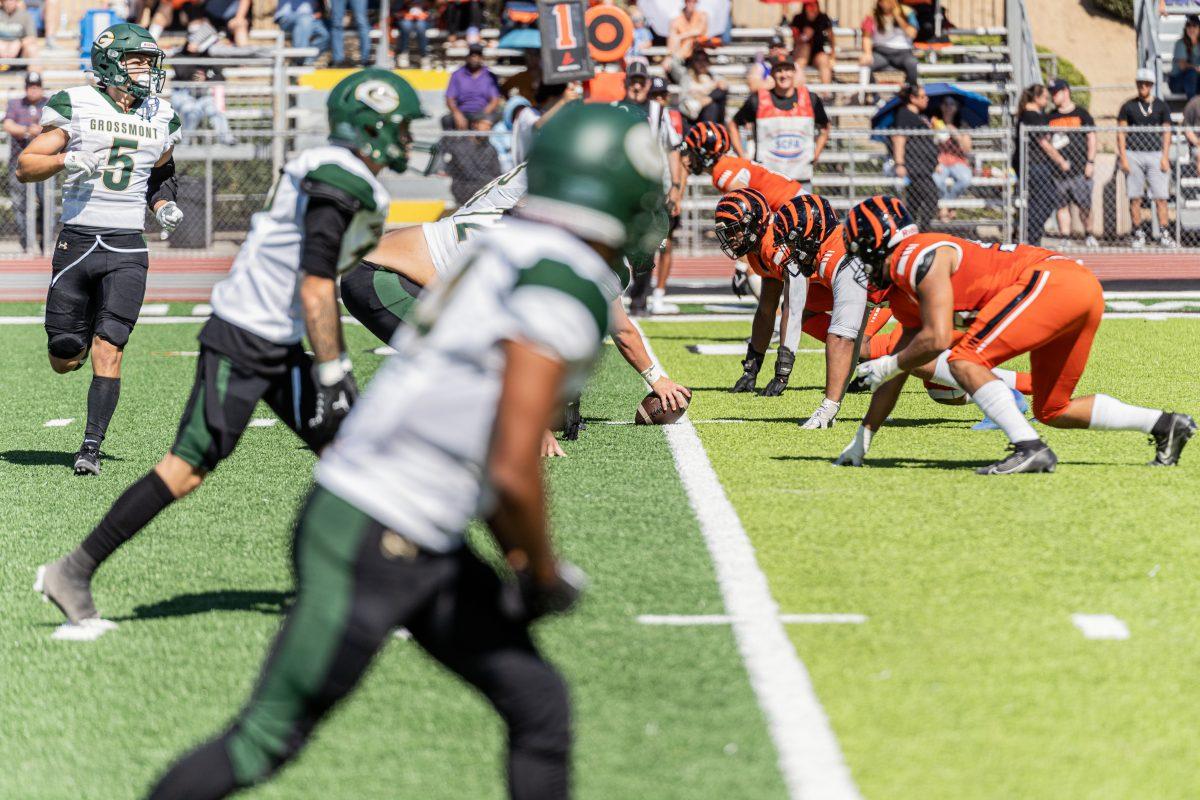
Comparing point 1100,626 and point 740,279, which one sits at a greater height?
point 1100,626

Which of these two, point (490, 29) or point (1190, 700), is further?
point (490, 29)

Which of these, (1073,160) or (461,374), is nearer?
(461,374)

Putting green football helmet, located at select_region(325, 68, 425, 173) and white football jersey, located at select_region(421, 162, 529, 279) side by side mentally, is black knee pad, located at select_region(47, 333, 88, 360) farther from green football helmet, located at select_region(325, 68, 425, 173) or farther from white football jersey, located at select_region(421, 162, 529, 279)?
green football helmet, located at select_region(325, 68, 425, 173)

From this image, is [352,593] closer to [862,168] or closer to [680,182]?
[680,182]

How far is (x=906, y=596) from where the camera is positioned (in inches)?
198

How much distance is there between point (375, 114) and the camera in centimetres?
442

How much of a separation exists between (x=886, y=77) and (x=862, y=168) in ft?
11.3

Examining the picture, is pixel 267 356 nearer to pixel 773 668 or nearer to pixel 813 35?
pixel 773 668

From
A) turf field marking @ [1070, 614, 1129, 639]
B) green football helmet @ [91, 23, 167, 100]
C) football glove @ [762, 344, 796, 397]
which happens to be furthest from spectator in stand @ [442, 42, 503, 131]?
turf field marking @ [1070, 614, 1129, 639]

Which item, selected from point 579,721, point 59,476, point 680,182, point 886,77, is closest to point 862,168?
point 886,77

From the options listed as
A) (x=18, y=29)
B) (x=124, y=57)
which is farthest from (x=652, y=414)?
(x=18, y=29)

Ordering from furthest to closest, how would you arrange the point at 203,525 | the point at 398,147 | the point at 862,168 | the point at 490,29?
the point at 490,29
the point at 862,168
the point at 203,525
the point at 398,147

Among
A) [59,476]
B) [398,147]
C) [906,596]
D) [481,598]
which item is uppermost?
[398,147]

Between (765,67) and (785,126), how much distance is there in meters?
4.92
